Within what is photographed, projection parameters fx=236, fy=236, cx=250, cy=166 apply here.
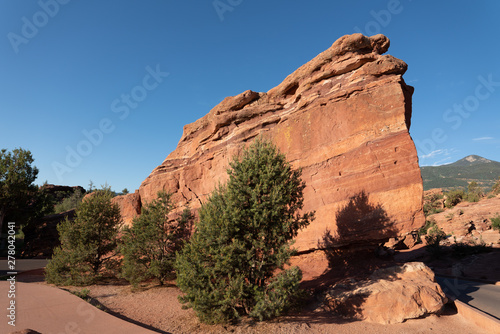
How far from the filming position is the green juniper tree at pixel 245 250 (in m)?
9.47

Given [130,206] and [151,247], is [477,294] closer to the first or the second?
[151,247]

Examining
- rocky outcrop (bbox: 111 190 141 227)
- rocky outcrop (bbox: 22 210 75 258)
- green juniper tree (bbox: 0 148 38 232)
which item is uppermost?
green juniper tree (bbox: 0 148 38 232)

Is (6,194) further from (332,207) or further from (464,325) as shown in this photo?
(464,325)

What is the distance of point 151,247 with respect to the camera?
56.0 feet

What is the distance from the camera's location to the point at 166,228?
18.2 metres

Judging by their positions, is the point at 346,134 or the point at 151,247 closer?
the point at 346,134

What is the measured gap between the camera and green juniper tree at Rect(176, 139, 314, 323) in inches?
373

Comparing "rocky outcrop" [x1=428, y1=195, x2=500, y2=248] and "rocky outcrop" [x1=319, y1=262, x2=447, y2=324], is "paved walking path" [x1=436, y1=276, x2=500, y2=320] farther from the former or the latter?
"rocky outcrop" [x1=428, y1=195, x2=500, y2=248]

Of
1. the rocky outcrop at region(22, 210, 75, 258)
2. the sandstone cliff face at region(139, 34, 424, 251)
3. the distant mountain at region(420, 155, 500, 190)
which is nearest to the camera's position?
the sandstone cliff face at region(139, 34, 424, 251)

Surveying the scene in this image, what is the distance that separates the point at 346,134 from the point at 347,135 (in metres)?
0.10

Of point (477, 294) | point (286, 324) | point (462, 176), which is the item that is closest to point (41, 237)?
point (286, 324)

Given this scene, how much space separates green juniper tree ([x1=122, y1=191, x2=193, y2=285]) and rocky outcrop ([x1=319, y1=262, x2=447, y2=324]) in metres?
10.4

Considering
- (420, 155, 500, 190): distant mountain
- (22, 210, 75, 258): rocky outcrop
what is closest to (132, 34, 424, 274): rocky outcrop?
(22, 210, 75, 258): rocky outcrop

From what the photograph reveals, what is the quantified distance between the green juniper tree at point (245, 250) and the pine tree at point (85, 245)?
1119 centimetres
